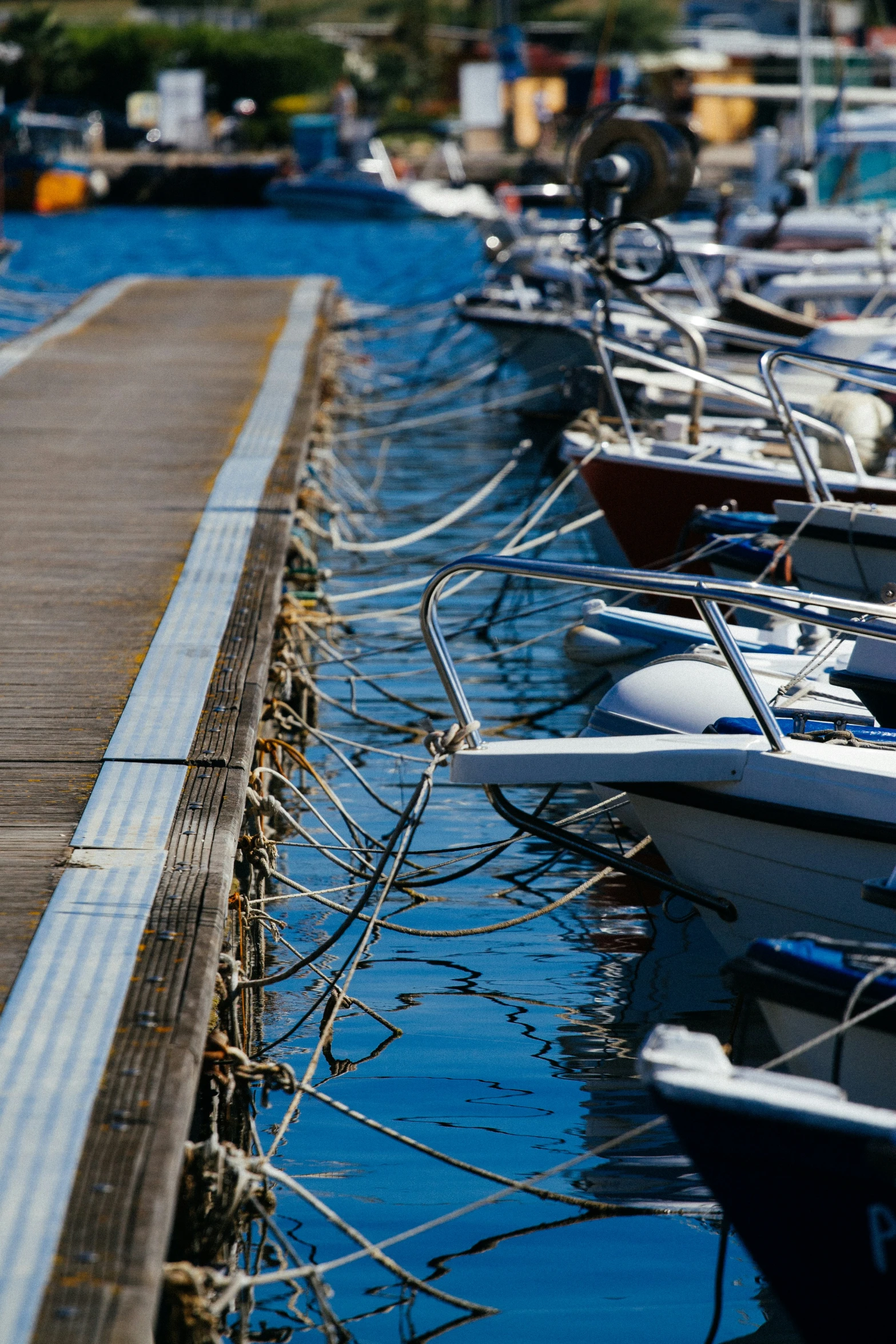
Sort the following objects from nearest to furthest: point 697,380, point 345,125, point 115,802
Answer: point 115,802
point 697,380
point 345,125

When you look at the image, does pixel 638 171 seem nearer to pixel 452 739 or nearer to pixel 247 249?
pixel 452 739

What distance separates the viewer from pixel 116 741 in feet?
16.3

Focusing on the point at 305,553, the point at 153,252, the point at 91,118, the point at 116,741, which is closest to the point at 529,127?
the point at 91,118

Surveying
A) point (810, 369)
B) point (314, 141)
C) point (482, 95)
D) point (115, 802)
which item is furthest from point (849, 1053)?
point (314, 141)

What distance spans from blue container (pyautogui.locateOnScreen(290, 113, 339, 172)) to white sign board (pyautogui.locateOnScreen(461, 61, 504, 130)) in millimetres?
13932

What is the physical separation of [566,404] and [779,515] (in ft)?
27.1

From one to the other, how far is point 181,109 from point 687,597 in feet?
197

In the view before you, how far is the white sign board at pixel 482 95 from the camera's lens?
40438 mm

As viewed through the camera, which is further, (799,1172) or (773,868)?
(773,868)

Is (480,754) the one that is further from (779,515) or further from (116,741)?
(779,515)

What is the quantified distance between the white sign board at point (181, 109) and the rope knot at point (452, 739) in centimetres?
5962

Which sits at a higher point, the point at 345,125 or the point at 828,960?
the point at 345,125

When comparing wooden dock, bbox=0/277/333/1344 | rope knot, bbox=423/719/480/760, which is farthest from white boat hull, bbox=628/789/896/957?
wooden dock, bbox=0/277/333/1344

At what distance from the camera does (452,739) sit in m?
4.25
